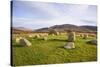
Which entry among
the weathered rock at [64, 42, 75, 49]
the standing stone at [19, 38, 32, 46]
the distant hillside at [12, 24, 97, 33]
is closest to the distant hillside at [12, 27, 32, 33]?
the distant hillside at [12, 24, 97, 33]

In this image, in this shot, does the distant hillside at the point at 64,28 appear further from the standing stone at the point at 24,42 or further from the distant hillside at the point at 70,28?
the standing stone at the point at 24,42

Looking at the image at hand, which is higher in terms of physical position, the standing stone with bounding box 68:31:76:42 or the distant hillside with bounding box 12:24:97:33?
the distant hillside with bounding box 12:24:97:33

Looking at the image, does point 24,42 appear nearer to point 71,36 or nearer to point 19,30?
point 19,30

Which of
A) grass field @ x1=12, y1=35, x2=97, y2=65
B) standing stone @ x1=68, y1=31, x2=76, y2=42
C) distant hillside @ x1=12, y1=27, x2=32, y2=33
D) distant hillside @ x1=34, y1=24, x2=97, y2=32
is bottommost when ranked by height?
grass field @ x1=12, y1=35, x2=97, y2=65

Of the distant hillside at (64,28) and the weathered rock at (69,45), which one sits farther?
the weathered rock at (69,45)

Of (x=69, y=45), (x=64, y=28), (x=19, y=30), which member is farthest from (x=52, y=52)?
(x=19, y=30)

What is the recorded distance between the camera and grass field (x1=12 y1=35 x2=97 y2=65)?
7.38 feet

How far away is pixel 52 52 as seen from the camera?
236 cm

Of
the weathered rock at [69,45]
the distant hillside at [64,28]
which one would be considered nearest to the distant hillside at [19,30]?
the distant hillside at [64,28]

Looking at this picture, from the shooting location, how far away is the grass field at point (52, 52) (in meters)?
2.25

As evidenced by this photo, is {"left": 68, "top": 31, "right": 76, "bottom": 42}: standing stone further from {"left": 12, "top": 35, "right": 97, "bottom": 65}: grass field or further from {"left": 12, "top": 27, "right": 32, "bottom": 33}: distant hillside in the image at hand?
{"left": 12, "top": 27, "right": 32, "bottom": 33}: distant hillside

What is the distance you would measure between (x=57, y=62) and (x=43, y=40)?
1.09 ft

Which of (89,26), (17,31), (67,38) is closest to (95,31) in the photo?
(89,26)
